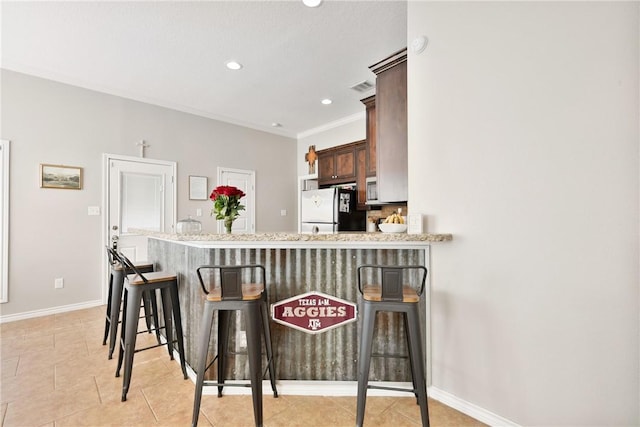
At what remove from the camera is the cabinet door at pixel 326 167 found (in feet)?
15.7

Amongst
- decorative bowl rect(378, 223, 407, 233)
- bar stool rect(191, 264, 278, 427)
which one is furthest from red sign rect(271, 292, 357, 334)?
decorative bowl rect(378, 223, 407, 233)

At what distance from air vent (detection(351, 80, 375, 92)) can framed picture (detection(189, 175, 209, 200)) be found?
2716 mm

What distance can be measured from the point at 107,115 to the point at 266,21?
8.81ft

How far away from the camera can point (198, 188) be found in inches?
181

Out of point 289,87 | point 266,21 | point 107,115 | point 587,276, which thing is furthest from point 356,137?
point 587,276

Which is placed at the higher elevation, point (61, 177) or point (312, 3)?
point (312, 3)

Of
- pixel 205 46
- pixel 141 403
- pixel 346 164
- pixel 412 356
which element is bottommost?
Result: pixel 141 403

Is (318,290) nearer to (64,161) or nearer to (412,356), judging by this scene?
(412,356)

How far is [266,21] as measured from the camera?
2.50 metres

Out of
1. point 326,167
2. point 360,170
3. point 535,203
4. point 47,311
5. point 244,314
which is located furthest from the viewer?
point 326,167

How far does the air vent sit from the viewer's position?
144 inches

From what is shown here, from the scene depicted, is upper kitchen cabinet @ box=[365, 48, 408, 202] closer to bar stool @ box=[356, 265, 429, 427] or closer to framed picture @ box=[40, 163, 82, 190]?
bar stool @ box=[356, 265, 429, 427]

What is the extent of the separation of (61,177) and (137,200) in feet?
2.71

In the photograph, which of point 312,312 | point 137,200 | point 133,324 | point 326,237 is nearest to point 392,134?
point 326,237
